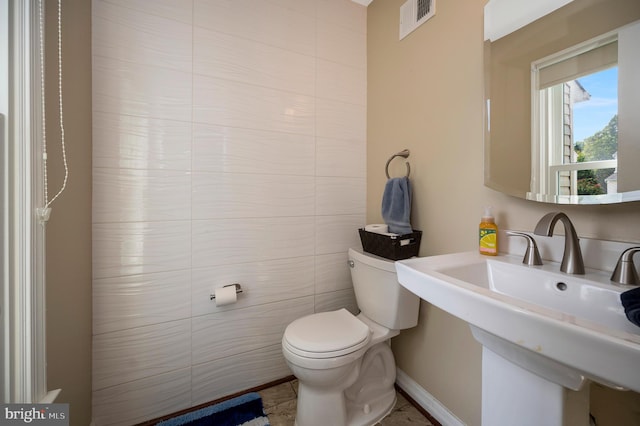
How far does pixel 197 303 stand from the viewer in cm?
132

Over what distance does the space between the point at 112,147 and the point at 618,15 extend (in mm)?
1852

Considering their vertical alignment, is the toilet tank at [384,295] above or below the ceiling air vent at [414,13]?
below

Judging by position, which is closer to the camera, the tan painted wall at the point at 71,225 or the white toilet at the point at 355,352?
the tan painted wall at the point at 71,225

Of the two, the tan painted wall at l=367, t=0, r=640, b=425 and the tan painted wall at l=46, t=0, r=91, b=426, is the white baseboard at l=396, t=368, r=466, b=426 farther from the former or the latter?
the tan painted wall at l=46, t=0, r=91, b=426

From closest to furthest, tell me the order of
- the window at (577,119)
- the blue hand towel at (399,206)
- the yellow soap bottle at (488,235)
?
the window at (577,119)
the yellow soap bottle at (488,235)
the blue hand towel at (399,206)

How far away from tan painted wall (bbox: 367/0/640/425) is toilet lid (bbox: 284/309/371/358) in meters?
0.41

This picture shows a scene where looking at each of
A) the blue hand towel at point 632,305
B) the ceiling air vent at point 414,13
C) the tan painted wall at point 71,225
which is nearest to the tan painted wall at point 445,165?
the ceiling air vent at point 414,13

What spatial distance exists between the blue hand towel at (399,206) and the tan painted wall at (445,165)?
8 cm

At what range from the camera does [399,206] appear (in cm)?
136

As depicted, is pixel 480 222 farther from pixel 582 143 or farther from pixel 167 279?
pixel 167 279

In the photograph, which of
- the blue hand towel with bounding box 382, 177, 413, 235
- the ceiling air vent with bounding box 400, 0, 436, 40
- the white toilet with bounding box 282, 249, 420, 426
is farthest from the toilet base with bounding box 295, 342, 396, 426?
the ceiling air vent with bounding box 400, 0, 436, 40

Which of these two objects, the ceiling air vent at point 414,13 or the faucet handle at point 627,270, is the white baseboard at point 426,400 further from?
the ceiling air vent at point 414,13

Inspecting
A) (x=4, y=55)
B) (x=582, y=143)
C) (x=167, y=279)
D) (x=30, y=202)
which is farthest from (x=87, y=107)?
(x=582, y=143)

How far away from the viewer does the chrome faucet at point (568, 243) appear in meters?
0.74
